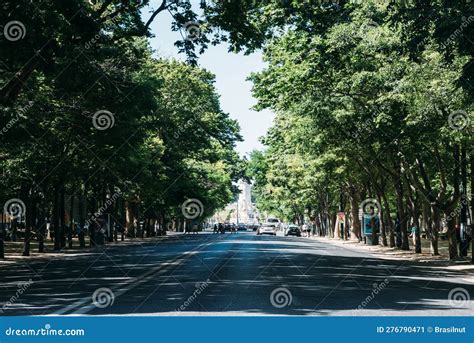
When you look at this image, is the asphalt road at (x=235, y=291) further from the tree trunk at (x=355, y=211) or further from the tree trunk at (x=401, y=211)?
the tree trunk at (x=355, y=211)

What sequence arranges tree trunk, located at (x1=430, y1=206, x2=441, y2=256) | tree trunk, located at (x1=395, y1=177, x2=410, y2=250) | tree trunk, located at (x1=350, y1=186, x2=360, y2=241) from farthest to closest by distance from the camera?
tree trunk, located at (x1=350, y1=186, x2=360, y2=241) < tree trunk, located at (x1=395, y1=177, x2=410, y2=250) < tree trunk, located at (x1=430, y1=206, x2=441, y2=256)

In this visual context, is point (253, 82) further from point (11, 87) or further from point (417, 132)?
point (11, 87)

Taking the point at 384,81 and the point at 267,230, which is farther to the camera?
the point at 267,230

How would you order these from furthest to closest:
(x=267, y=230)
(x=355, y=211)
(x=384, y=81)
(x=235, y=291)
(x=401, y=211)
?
(x=267, y=230) → (x=355, y=211) → (x=401, y=211) → (x=384, y=81) → (x=235, y=291)

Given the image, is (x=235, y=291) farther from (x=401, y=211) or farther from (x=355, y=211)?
(x=355, y=211)

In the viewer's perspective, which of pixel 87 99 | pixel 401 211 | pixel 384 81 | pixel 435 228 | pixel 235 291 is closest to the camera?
pixel 235 291

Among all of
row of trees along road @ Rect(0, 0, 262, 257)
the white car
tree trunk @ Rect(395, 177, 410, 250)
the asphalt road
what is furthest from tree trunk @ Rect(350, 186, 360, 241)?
the asphalt road

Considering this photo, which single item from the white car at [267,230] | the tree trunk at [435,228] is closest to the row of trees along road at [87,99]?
the tree trunk at [435,228]

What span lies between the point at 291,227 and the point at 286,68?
229 feet

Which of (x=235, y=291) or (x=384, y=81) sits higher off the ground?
(x=384, y=81)

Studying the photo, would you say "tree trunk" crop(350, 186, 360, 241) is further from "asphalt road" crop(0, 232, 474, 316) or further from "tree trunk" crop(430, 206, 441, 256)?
"asphalt road" crop(0, 232, 474, 316)

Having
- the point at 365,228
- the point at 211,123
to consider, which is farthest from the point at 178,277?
the point at 211,123

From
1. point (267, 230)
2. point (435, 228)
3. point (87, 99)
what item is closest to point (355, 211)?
point (435, 228)

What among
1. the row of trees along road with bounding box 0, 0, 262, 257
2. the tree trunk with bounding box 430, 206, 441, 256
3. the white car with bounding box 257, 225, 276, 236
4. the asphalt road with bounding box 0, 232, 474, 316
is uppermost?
the row of trees along road with bounding box 0, 0, 262, 257
